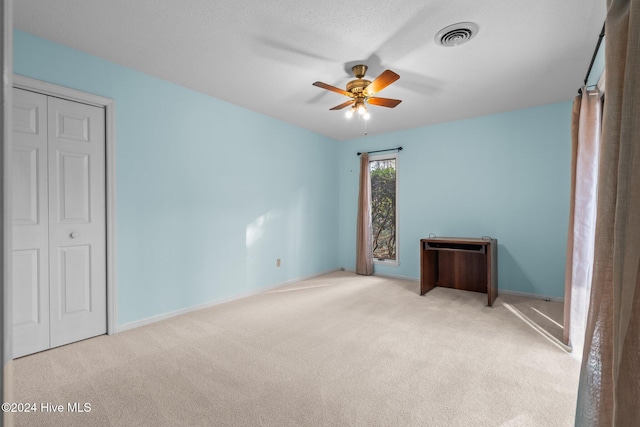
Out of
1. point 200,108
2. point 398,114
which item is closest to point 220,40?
point 200,108

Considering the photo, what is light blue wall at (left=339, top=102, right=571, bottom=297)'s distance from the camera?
384 centimetres

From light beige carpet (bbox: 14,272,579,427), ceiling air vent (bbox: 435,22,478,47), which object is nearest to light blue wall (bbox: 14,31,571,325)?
light beige carpet (bbox: 14,272,579,427)

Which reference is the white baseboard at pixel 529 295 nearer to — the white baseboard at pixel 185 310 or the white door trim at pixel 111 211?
the white baseboard at pixel 185 310

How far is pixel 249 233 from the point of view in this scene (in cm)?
408

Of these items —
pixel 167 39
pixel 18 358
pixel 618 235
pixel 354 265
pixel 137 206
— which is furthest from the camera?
pixel 354 265

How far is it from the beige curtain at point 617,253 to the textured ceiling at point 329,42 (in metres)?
1.56

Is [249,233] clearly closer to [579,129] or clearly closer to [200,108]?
[200,108]

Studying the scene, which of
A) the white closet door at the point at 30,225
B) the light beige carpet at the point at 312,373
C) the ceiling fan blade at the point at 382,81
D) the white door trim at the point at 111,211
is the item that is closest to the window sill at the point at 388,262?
the light beige carpet at the point at 312,373

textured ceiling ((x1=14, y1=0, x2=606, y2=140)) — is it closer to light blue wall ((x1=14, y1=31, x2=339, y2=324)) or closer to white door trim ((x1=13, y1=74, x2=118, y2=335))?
light blue wall ((x1=14, y1=31, x2=339, y2=324))

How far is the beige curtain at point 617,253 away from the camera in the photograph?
70 centimetres

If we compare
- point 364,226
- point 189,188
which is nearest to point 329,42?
point 189,188

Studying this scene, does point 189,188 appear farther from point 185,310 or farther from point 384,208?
point 384,208

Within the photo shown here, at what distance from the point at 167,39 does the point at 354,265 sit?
4392 millimetres

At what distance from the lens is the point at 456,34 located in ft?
7.65
